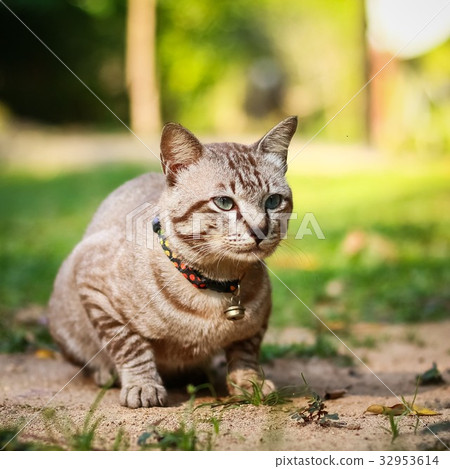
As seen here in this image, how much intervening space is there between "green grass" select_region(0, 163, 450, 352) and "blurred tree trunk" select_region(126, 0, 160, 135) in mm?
3090

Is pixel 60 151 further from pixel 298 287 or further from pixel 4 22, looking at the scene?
pixel 298 287

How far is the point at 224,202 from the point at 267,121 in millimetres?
13501

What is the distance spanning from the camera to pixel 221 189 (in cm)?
261

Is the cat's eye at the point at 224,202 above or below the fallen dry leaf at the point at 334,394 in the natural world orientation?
above

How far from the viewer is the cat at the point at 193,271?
2.59m

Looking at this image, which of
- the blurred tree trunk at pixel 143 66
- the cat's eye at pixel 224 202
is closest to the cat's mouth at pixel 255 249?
the cat's eye at pixel 224 202

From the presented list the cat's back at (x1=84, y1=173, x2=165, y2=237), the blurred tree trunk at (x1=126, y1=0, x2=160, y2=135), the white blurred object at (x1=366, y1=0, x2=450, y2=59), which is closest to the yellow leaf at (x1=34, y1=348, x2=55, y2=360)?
the cat's back at (x1=84, y1=173, x2=165, y2=237)

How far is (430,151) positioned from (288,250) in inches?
348

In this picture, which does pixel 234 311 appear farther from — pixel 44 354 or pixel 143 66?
pixel 143 66

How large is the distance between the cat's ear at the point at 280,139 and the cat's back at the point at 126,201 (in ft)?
1.87

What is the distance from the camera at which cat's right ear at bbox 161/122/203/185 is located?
2.63 m

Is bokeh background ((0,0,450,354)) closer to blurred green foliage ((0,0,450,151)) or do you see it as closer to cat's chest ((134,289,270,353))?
blurred green foliage ((0,0,450,151))

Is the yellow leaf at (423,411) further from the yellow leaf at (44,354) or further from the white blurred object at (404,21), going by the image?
the white blurred object at (404,21)

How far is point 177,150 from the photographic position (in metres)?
2.68
